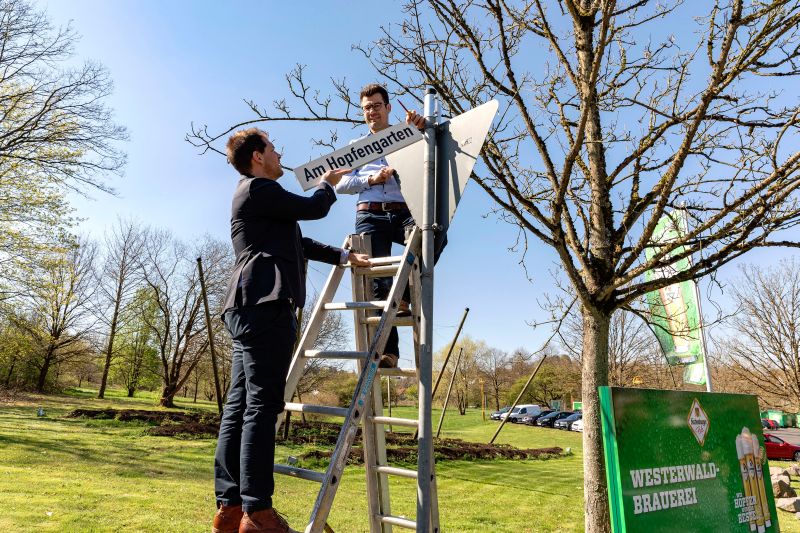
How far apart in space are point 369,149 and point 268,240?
84cm

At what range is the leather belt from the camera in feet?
11.3

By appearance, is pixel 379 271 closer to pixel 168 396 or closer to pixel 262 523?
pixel 262 523

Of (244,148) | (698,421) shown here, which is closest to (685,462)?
(698,421)

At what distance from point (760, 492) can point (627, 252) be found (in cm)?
237

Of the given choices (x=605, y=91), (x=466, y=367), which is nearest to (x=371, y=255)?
(x=605, y=91)

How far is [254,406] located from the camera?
2.17 meters

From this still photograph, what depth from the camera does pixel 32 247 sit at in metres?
19.1

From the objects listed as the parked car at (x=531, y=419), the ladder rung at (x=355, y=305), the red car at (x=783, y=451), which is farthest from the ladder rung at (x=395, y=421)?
the parked car at (x=531, y=419)

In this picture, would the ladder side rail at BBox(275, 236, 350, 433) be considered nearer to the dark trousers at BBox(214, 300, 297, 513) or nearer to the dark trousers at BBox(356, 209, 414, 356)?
the dark trousers at BBox(356, 209, 414, 356)

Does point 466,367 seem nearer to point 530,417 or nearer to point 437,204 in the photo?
point 530,417

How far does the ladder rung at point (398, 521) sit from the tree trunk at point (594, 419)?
229 cm

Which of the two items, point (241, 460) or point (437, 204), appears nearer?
point (241, 460)

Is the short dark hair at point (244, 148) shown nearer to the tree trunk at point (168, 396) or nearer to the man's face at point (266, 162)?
the man's face at point (266, 162)

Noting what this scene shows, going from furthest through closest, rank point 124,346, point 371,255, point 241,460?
point 124,346, point 371,255, point 241,460
